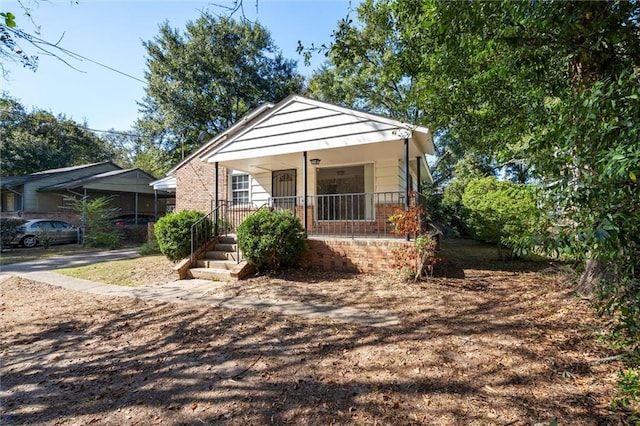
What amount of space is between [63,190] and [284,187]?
19.5 metres

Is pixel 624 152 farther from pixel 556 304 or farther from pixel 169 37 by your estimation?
pixel 169 37

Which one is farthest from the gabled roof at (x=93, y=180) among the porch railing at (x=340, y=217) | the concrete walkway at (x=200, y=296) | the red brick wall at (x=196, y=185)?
the porch railing at (x=340, y=217)

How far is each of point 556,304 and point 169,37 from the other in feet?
88.7

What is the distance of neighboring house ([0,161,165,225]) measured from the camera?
66.3 ft

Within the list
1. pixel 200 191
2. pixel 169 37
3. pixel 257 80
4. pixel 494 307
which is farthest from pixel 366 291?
pixel 169 37

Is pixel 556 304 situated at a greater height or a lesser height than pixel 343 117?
lesser

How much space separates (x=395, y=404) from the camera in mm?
2459

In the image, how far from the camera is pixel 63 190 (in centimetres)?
2128

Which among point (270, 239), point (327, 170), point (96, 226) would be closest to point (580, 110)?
point (270, 239)

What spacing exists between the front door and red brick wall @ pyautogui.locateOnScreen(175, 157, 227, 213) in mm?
2673

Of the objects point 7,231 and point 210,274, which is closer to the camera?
point 210,274

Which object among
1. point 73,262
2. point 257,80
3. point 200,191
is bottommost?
point 73,262

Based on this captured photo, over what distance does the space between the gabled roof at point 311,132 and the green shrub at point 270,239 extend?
2.10 meters

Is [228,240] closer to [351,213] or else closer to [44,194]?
[351,213]
